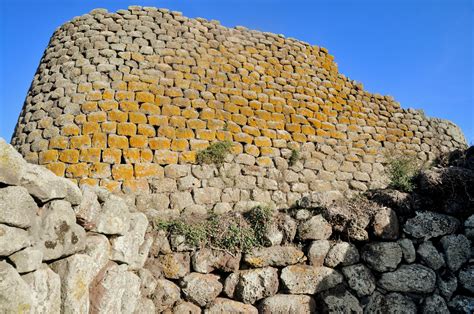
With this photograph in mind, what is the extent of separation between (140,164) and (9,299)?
127 inches

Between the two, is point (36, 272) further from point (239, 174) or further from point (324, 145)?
point (324, 145)

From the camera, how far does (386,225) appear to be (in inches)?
182

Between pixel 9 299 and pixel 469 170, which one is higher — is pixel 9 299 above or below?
below

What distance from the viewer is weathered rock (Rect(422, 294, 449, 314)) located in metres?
4.30

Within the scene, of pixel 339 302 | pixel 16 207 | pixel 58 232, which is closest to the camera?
pixel 16 207

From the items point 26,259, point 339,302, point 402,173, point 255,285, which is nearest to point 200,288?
point 255,285

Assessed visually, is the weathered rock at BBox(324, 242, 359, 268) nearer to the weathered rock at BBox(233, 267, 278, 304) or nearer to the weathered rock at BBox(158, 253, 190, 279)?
the weathered rock at BBox(233, 267, 278, 304)

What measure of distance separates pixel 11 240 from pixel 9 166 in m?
0.49

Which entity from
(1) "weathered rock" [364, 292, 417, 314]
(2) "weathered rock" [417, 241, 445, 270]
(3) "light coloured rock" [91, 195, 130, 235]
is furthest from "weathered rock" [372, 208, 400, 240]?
(3) "light coloured rock" [91, 195, 130, 235]

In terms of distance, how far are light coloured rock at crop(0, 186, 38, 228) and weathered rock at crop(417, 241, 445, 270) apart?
161 inches

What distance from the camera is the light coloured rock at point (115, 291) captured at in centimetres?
327

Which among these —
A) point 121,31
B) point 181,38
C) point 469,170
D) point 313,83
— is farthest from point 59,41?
point 469,170

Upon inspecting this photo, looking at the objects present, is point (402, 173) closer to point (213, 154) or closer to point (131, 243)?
point (213, 154)

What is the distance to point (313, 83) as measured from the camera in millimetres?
7387
